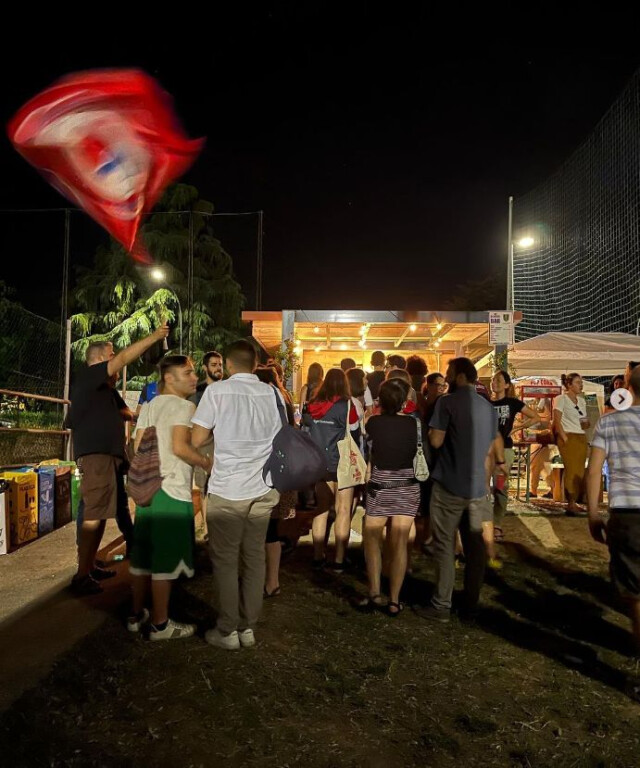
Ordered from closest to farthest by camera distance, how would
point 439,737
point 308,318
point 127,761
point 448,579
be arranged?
point 127,761 → point 439,737 → point 448,579 → point 308,318

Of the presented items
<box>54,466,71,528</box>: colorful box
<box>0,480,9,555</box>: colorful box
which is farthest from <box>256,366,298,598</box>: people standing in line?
<box>54,466,71,528</box>: colorful box

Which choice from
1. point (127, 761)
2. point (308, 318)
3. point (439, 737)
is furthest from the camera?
point (308, 318)

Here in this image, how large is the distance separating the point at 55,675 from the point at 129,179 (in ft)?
16.7

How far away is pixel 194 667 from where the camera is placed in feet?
11.5

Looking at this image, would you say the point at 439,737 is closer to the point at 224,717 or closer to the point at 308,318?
the point at 224,717

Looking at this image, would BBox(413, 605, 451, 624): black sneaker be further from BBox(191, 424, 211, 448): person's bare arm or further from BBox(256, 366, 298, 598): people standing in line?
BBox(191, 424, 211, 448): person's bare arm

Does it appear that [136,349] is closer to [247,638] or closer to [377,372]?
[247,638]

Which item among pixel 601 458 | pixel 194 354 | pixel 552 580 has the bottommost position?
pixel 552 580

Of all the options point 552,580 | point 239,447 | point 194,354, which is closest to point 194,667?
point 239,447

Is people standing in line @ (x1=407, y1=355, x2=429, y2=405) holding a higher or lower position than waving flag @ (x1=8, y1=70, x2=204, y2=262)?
lower

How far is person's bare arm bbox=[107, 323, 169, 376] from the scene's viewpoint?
14.1 feet

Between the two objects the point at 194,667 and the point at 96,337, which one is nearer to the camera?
the point at 194,667

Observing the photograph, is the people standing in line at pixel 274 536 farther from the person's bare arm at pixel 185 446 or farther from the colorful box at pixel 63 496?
the colorful box at pixel 63 496


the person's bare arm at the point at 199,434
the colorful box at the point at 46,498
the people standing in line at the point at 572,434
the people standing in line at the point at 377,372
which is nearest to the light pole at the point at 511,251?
the people standing in line at the point at 572,434
